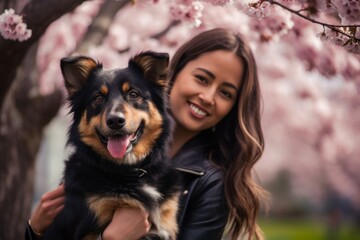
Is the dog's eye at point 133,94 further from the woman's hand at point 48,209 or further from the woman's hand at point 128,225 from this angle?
the woman's hand at point 48,209

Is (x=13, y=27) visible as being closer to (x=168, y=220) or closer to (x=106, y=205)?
(x=106, y=205)

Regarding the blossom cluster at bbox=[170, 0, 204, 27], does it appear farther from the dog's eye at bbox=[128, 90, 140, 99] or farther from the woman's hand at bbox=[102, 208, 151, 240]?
the woman's hand at bbox=[102, 208, 151, 240]

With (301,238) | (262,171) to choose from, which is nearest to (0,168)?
(301,238)

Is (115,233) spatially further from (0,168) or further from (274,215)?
(274,215)

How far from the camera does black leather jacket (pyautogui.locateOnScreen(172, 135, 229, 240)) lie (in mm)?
3629

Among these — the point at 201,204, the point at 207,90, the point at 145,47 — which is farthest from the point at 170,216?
the point at 145,47

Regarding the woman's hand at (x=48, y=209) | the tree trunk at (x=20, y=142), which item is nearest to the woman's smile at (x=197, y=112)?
the woman's hand at (x=48, y=209)

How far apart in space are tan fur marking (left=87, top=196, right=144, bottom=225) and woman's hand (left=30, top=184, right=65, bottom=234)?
398 millimetres

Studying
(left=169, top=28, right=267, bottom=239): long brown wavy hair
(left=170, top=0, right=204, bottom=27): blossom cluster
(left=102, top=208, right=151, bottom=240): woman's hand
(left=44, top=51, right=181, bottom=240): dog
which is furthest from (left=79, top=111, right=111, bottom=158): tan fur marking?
(left=170, top=0, right=204, bottom=27): blossom cluster

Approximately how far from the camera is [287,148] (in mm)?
19859

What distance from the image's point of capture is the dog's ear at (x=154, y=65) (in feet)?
11.2

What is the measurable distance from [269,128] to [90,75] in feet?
40.6

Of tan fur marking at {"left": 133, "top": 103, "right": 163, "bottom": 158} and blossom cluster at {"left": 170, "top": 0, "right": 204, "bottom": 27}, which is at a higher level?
blossom cluster at {"left": 170, "top": 0, "right": 204, "bottom": 27}

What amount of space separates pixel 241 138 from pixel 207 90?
0.43 meters
